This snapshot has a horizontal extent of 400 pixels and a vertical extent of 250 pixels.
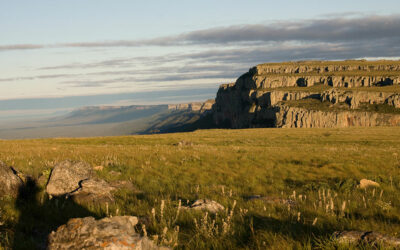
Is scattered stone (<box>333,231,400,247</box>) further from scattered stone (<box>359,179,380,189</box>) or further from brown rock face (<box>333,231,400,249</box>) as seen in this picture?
scattered stone (<box>359,179,380,189</box>)

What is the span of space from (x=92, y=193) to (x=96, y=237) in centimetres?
410

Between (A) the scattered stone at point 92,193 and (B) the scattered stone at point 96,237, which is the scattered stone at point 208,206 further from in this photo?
(B) the scattered stone at point 96,237

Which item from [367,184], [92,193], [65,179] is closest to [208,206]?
[92,193]

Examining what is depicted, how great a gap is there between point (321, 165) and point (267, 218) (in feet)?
40.9

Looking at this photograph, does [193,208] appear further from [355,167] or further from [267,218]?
[355,167]

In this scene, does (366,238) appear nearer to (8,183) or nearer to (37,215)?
(37,215)

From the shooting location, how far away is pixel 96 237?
338 centimetres

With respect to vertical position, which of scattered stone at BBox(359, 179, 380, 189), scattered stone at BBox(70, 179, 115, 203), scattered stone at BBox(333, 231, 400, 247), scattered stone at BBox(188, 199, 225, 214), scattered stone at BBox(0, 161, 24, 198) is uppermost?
scattered stone at BBox(0, 161, 24, 198)

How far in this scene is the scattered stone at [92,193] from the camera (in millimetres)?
6852

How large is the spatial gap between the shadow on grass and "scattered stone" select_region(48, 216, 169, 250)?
1.13 meters

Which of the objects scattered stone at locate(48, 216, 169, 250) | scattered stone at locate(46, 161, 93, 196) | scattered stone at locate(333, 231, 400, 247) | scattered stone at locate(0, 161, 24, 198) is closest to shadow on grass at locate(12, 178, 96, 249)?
scattered stone at locate(0, 161, 24, 198)

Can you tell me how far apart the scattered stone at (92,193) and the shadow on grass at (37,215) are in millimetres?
240

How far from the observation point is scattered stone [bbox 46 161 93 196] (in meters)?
7.68

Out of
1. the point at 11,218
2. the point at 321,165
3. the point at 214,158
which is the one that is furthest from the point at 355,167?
the point at 11,218
